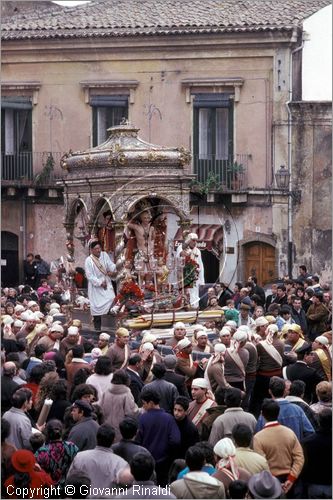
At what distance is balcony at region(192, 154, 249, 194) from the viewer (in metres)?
32.2

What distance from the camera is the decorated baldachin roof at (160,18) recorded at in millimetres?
32125

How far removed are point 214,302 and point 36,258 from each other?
368 inches

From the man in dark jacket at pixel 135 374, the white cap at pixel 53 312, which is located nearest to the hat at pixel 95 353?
the man in dark jacket at pixel 135 374

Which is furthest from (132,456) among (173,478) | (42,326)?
(42,326)

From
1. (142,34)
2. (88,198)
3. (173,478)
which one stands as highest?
(142,34)

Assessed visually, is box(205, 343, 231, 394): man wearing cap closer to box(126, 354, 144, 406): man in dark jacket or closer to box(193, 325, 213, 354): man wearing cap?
box(126, 354, 144, 406): man in dark jacket

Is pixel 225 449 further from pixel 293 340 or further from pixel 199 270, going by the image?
pixel 199 270

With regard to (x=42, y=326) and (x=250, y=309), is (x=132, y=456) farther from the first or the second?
(x=250, y=309)

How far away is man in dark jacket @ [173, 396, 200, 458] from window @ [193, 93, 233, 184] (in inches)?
757

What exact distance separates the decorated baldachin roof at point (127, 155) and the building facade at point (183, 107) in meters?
8.69

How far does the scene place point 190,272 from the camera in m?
21.8

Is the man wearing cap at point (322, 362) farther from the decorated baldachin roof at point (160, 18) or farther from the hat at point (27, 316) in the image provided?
the decorated baldachin roof at point (160, 18)

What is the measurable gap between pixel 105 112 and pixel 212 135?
2.48 metres

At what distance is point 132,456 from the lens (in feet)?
39.2
